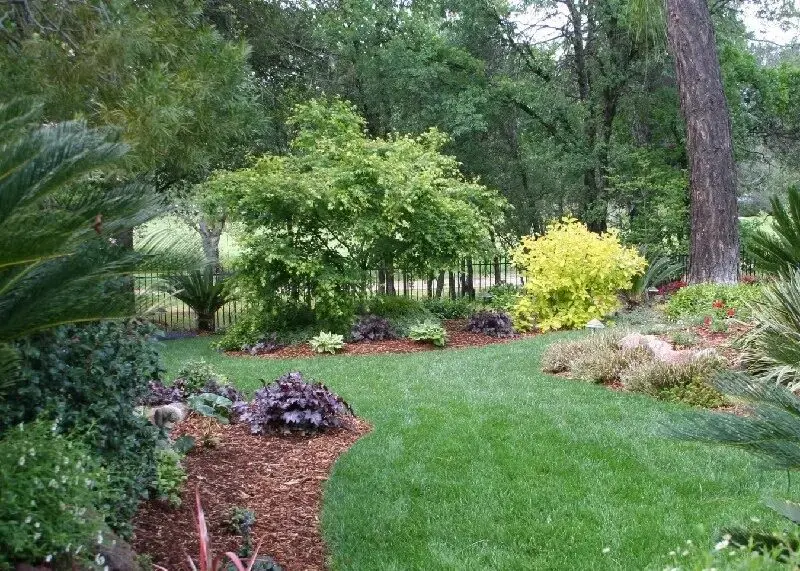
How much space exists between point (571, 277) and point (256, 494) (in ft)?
28.5

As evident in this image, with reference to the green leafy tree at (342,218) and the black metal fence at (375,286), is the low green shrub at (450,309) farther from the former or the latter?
the green leafy tree at (342,218)

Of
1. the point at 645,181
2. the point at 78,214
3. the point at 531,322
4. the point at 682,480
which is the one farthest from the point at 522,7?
the point at 78,214

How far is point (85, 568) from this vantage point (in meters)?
2.73

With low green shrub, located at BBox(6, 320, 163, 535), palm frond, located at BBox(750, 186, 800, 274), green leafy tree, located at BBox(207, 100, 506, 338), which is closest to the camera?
low green shrub, located at BBox(6, 320, 163, 535)

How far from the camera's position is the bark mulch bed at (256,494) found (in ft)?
12.3

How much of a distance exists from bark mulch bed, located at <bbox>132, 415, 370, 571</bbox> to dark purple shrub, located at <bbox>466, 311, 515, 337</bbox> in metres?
5.95

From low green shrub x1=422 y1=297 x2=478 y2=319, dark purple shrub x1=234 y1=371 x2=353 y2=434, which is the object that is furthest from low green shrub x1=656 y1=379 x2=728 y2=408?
low green shrub x1=422 y1=297 x2=478 y2=319

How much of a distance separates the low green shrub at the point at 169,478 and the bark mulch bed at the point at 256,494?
0.07 meters

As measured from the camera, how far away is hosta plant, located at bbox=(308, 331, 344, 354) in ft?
35.0

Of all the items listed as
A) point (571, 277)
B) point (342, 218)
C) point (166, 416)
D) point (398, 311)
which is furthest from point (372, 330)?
point (166, 416)

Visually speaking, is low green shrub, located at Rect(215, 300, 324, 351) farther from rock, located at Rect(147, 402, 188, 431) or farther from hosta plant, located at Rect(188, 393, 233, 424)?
rock, located at Rect(147, 402, 188, 431)

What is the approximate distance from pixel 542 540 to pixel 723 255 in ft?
29.0

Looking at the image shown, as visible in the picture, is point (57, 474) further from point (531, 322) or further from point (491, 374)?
point (531, 322)

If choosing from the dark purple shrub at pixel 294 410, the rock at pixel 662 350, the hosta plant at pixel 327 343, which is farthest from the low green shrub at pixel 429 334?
the dark purple shrub at pixel 294 410
